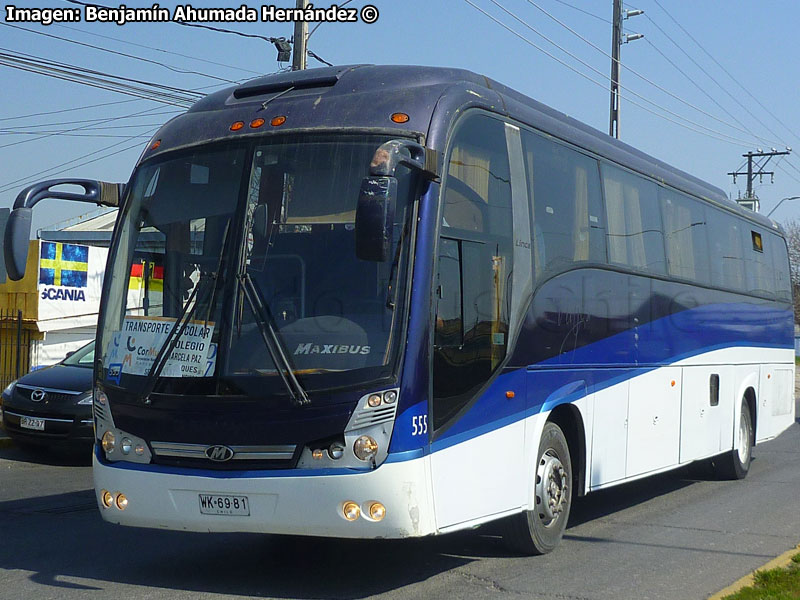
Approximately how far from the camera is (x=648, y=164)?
1082 cm

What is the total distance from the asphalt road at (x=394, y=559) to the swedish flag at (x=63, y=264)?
1275cm

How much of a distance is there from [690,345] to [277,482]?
6503 mm

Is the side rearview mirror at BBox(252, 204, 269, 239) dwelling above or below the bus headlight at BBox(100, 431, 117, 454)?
above

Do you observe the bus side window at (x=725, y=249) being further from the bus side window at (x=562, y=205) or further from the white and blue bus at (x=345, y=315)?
the white and blue bus at (x=345, y=315)

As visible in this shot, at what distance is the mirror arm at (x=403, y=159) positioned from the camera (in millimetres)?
5879

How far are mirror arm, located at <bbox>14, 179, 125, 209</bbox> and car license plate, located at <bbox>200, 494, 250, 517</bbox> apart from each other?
2353 mm

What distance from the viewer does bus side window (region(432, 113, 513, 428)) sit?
260 inches

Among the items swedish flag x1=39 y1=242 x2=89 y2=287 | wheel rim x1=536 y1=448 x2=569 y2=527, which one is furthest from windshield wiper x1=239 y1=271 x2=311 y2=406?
swedish flag x1=39 y1=242 x2=89 y2=287

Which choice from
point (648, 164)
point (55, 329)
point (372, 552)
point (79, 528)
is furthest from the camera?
point (55, 329)

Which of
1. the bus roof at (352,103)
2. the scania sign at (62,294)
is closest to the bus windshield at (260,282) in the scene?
the bus roof at (352,103)

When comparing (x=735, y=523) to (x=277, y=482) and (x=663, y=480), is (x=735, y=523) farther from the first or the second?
(x=277, y=482)

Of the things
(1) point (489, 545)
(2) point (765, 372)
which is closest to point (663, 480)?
(2) point (765, 372)

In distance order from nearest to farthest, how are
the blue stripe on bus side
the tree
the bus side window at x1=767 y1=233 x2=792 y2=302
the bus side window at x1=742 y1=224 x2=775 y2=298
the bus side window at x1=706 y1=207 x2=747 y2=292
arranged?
1. the blue stripe on bus side
2. the bus side window at x1=706 y1=207 x2=747 y2=292
3. the bus side window at x1=742 y1=224 x2=775 y2=298
4. the bus side window at x1=767 y1=233 x2=792 y2=302
5. the tree

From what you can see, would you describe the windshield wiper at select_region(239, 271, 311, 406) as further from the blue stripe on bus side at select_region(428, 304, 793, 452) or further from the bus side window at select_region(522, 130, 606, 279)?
the bus side window at select_region(522, 130, 606, 279)
